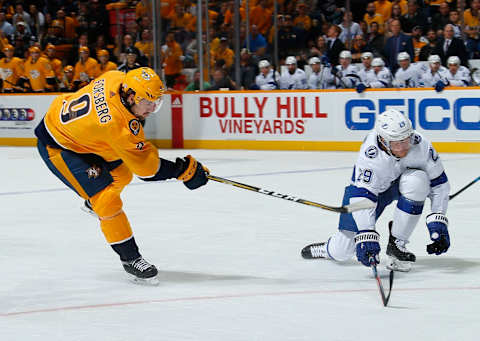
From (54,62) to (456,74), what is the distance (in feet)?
26.5

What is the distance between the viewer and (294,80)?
14734mm

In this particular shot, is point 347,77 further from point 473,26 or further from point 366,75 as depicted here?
point 473,26

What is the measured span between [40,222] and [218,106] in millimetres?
7981

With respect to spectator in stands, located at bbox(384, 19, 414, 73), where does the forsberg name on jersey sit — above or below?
above

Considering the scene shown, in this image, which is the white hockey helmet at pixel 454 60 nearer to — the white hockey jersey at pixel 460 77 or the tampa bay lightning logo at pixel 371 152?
the white hockey jersey at pixel 460 77

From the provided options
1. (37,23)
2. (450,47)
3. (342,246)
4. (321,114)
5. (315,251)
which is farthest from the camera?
(37,23)

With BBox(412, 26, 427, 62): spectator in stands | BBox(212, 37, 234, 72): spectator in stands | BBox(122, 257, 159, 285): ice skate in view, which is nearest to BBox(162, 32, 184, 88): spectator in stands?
BBox(212, 37, 234, 72): spectator in stands

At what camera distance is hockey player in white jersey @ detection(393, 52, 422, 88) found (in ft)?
44.7

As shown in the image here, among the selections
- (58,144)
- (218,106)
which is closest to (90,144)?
(58,144)

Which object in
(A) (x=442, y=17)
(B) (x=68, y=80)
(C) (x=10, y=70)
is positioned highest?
(A) (x=442, y=17)

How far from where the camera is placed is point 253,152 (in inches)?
559

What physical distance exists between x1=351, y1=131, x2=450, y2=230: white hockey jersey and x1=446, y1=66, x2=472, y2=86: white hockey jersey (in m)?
8.42

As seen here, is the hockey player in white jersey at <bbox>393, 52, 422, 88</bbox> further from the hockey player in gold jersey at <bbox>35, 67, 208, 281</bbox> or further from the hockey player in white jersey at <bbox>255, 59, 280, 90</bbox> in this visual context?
the hockey player in gold jersey at <bbox>35, 67, 208, 281</bbox>

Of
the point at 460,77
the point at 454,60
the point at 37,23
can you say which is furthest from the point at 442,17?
the point at 37,23
